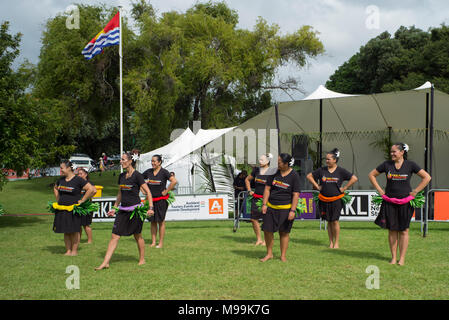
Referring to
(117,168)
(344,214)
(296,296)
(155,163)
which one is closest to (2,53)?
(155,163)

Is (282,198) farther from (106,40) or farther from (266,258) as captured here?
(106,40)

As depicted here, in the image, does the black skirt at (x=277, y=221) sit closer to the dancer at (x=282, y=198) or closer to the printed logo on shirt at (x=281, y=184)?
the dancer at (x=282, y=198)

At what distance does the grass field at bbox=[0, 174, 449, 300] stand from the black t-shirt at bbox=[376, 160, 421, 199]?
1250mm

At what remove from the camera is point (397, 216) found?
7672 millimetres

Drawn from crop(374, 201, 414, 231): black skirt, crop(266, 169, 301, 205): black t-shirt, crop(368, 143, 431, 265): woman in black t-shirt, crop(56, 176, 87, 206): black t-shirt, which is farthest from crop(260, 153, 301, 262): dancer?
crop(56, 176, 87, 206): black t-shirt

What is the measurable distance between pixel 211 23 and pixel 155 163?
1883cm

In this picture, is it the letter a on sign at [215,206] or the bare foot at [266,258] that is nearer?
the bare foot at [266,258]

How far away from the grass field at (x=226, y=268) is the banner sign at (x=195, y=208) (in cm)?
78

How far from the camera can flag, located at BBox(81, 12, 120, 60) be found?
19938 mm

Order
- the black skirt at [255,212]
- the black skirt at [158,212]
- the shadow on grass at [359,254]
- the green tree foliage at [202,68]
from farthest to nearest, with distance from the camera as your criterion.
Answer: the green tree foliage at [202,68] → the black skirt at [255,212] → the black skirt at [158,212] → the shadow on grass at [359,254]

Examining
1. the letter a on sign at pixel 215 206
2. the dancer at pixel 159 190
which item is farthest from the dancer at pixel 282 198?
the letter a on sign at pixel 215 206

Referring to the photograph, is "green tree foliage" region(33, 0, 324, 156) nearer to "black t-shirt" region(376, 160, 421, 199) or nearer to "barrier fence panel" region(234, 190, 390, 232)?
"barrier fence panel" region(234, 190, 390, 232)

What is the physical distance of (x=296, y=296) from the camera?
575cm

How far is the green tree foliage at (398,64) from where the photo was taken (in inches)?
1518
